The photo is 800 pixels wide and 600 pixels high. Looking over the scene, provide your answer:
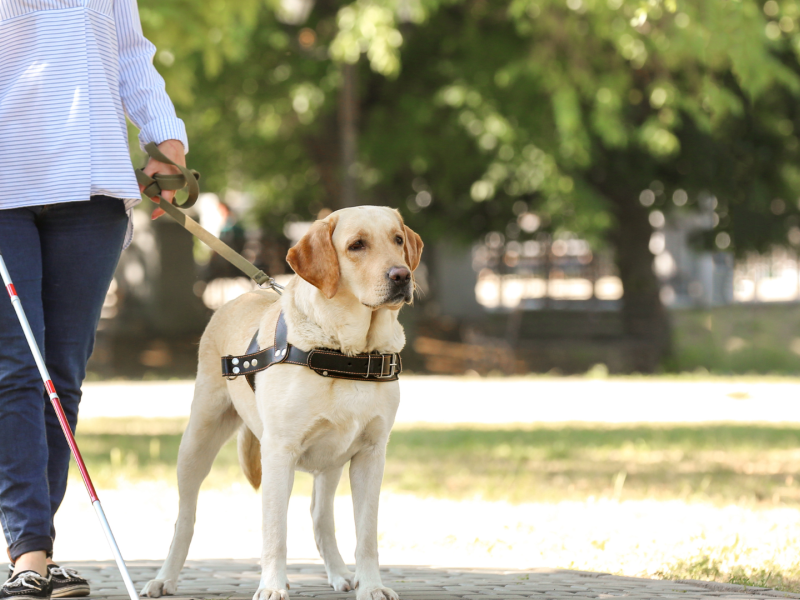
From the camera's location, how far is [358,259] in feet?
11.6

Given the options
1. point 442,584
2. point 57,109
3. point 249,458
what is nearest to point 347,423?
point 249,458

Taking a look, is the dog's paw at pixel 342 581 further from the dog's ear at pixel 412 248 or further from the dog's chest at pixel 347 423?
the dog's ear at pixel 412 248

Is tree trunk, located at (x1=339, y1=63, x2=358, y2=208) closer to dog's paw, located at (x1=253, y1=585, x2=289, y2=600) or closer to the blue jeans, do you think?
the blue jeans

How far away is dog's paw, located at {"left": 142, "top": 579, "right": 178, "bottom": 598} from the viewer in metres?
3.93

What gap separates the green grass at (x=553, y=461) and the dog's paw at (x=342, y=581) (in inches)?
109

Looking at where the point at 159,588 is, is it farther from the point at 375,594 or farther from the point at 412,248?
the point at 412,248

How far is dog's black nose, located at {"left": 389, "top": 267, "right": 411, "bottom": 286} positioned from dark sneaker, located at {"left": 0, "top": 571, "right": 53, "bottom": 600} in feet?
5.05

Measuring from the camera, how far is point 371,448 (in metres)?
3.65

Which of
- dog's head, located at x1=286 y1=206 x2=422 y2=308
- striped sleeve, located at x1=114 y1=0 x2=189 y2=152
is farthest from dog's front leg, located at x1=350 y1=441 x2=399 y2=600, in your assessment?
striped sleeve, located at x1=114 y1=0 x2=189 y2=152

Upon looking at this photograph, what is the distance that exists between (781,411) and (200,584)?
10419 mm

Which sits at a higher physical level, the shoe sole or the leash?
the leash

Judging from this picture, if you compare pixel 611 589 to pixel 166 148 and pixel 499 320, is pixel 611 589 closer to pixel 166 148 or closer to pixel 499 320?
pixel 166 148

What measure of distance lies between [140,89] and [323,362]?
1.34 metres

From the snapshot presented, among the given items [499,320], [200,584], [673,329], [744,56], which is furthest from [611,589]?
[499,320]
